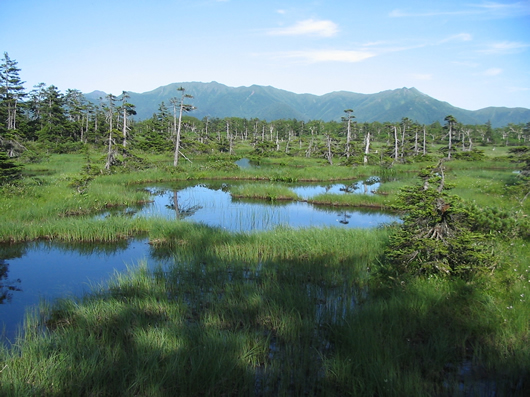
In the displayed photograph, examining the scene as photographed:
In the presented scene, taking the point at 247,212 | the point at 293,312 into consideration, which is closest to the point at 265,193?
the point at 247,212

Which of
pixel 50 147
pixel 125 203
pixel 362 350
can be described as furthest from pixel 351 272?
pixel 50 147

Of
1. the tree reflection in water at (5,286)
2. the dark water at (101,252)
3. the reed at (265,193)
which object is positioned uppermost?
the reed at (265,193)

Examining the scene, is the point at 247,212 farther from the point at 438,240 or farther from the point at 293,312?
the point at 293,312

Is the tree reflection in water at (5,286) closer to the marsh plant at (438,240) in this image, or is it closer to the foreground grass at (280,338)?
the foreground grass at (280,338)

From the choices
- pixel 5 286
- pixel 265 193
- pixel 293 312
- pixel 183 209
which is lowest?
pixel 5 286

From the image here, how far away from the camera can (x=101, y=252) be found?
1227 centimetres

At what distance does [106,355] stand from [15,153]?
3335 centimetres

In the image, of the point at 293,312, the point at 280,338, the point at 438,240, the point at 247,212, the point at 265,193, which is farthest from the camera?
the point at 265,193

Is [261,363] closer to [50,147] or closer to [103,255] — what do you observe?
[103,255]

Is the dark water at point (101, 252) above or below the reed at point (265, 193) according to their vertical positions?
below

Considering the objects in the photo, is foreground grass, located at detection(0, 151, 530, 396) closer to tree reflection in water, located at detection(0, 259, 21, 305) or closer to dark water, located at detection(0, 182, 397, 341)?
dark water, located at detection(0, 182, 397, 341)

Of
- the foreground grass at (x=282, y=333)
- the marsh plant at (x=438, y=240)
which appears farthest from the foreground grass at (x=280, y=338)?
the marsh plant at (x=438, y=240)

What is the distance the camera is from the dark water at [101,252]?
344 inches

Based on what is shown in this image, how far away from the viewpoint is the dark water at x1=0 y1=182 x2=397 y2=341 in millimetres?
8750
